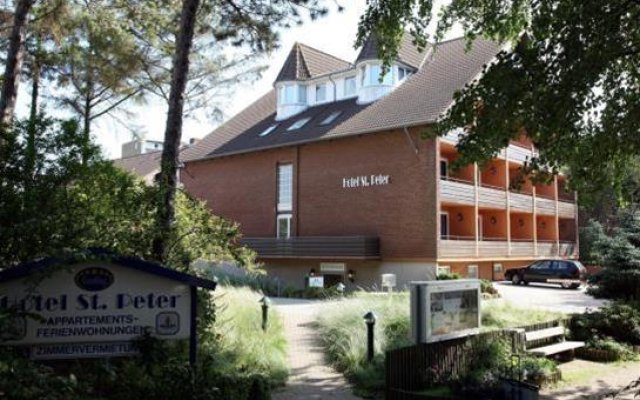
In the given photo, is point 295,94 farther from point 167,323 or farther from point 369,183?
point 167,323

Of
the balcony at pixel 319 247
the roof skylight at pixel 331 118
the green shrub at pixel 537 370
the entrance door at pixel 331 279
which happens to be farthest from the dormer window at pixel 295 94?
the green shrub at pixel 537 370

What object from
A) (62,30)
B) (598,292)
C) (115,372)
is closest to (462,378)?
(115,372)

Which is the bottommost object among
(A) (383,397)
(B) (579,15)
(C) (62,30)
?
(A) (383,397)

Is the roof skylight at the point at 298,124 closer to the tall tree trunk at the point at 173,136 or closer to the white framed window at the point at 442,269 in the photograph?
the white framed window at the point at 442,269

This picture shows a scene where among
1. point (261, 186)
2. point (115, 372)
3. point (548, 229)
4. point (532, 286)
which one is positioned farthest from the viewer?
point (548, 229)

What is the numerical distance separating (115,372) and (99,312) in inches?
24.8

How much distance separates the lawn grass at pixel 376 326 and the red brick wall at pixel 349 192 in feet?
42.5

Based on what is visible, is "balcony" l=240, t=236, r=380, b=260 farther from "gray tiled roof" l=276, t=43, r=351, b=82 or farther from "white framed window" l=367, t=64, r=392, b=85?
"gray tiled roof" l=276, t=43, r=351, b=82

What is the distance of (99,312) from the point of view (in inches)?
253

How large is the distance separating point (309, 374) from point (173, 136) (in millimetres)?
4448

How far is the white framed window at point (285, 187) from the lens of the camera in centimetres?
3450

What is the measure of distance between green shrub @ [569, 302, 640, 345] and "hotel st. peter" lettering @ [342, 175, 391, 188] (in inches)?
655

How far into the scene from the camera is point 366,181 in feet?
101

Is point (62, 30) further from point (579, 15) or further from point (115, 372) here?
point (579, 15)
